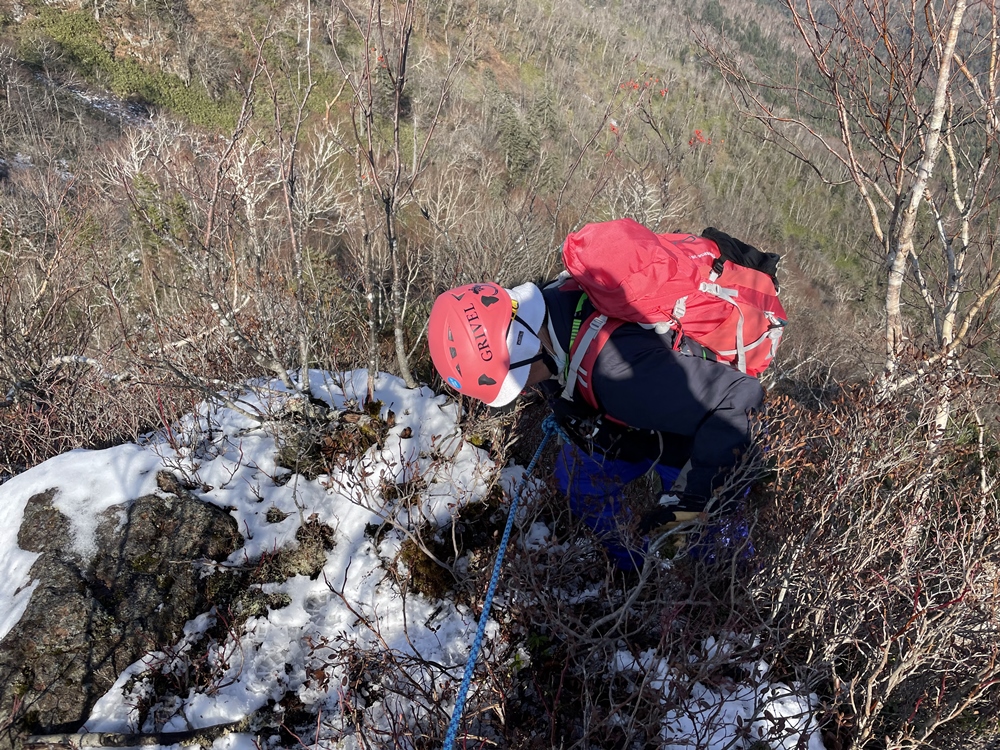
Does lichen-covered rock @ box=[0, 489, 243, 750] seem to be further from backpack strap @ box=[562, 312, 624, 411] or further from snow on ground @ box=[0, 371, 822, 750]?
backpack strap @ box=[562, 312, 624, 411]

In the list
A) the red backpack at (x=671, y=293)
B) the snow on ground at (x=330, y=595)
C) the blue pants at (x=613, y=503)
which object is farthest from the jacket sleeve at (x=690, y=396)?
the snow on ground at (x=330, y=595)

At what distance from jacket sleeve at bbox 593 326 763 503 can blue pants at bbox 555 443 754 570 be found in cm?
32

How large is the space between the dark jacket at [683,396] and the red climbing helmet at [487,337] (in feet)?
1.28

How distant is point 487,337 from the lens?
99.3 inches

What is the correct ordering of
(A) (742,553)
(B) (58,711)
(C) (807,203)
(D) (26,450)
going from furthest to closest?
(C) (807,203) < (D) (26,450) < (A) (742,553) < (B) (58,711)

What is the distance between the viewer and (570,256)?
2451 mm

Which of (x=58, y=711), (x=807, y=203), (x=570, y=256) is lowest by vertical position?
(x=807, y=203)

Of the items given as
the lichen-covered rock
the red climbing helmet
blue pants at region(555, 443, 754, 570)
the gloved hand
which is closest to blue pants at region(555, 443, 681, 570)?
blue pants at region(555, 443, 754, 570)

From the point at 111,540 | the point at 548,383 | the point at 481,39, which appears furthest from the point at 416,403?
the point at 481,39

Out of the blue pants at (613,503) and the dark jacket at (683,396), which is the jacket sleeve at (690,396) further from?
the blue pants at (613,503)

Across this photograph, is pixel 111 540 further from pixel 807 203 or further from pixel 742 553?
pixel 807 203

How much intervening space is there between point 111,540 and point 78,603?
380 mm

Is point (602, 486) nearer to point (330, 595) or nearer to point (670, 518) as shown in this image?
point (670, 518)

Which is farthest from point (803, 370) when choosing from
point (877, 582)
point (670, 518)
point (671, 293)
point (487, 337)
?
point (487, 337)
